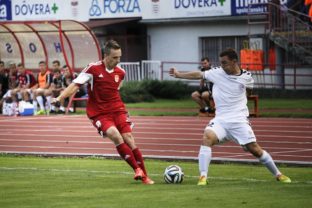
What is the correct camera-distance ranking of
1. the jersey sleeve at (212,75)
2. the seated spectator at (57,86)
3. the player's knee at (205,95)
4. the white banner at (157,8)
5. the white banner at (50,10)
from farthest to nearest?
the white banner at (50,10)
the white banner at (157,8)
the seated spectator at (57,86)
the player's knee at (205,95)
the jersey sleeve at (212,75)

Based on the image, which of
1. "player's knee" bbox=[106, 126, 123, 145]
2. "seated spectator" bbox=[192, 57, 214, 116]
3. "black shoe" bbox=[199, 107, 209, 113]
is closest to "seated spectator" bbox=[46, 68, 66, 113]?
"seated spectator" bbox=[192, 57, 214, 116]

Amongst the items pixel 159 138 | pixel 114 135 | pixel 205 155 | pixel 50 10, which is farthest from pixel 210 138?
pixel 50 10

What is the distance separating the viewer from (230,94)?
573 inches

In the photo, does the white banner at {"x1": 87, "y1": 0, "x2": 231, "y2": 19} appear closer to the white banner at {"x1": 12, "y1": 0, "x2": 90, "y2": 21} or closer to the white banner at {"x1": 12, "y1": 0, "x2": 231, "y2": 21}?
the white banner at {"x1": 12, "y1": 0, "x2": 231, "y2": 21}

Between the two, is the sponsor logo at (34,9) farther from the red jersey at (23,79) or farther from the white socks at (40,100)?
the white socks at (40,100)

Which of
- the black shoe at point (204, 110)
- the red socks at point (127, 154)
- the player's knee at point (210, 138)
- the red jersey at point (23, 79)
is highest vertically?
the player's knee at point (210, 138)

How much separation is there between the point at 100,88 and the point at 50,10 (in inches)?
1262

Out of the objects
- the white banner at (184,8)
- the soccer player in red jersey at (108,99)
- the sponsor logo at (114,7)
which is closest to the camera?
the soccer player in red jersey at (108,99)

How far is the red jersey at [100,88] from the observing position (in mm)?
15284

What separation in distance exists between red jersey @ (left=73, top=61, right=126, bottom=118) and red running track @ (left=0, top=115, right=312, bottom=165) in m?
4.33

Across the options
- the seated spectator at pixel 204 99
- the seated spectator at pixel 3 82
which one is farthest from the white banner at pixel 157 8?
the seated spectator at pixel 204 99

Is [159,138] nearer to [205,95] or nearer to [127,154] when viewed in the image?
[205,95]

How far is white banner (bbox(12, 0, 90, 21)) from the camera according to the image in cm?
4594

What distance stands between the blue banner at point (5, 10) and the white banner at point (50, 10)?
21cm
